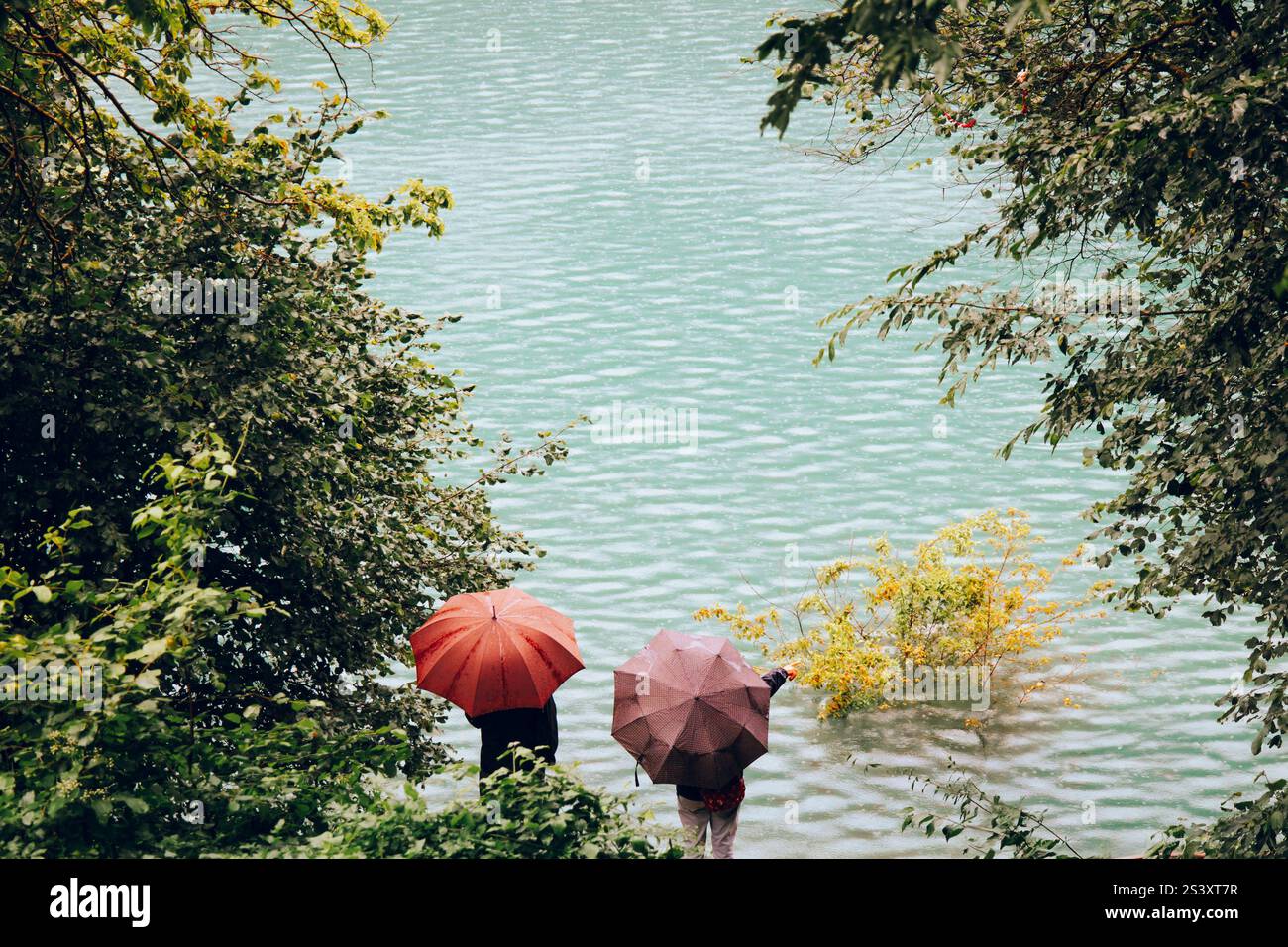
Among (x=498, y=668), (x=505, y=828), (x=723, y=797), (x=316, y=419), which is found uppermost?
(x=316, y=419)

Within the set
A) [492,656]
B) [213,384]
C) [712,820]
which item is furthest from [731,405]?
[213,384]

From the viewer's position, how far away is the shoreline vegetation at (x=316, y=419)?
25.2 feet

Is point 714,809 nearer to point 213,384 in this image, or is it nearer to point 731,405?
point 213,384

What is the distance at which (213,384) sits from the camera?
32.9 ft

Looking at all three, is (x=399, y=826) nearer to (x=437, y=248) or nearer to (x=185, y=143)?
(x=185, y=143)

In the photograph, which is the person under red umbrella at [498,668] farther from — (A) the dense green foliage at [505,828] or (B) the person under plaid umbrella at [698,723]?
(A) the dense green foliage at [505,828]

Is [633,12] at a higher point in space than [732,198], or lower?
higher

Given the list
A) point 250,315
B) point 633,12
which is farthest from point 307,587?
point 633,12

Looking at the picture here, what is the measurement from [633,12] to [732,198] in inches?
870

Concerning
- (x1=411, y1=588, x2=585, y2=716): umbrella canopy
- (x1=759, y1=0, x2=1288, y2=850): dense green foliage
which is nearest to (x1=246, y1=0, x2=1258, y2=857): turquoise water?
(x1=411, y1=588, x2=585, y2=716): umbrella canopy

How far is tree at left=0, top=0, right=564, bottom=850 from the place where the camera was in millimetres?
9812

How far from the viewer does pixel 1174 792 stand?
1388 centimetres

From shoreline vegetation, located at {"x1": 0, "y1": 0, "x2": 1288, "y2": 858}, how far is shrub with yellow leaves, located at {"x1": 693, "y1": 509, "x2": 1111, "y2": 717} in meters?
4.39

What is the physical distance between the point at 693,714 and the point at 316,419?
11.6 ft
